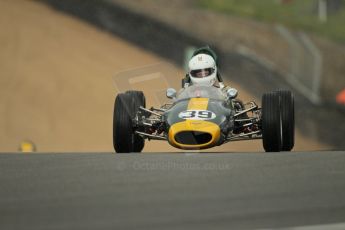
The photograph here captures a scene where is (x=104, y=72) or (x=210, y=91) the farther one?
(x=104, y=72)

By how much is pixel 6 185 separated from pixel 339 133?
1326 cm

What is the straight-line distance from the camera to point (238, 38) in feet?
62.4

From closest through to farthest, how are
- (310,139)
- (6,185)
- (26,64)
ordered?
(6,185), (310,139), (26,64)

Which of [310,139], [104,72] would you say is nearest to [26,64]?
[104,72]

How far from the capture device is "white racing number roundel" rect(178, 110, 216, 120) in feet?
28.3

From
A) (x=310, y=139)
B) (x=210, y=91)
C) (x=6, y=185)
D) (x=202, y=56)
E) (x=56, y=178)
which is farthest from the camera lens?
(x=310, y=139)

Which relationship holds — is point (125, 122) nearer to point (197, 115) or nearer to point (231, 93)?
point (197, 115)

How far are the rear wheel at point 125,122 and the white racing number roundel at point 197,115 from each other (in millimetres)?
872

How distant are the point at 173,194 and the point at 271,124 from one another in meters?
4.98

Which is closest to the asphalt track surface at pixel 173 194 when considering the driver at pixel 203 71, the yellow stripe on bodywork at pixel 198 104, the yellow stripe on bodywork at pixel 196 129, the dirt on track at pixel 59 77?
the yellow stripe on bodywork at pixel 196 129

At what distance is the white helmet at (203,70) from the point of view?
1009 centimetres

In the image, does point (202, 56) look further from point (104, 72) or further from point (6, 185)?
point (104, 72)

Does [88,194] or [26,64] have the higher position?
[26,64]

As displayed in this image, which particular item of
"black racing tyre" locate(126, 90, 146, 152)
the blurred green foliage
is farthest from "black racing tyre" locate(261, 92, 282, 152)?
the blurred green foliage
